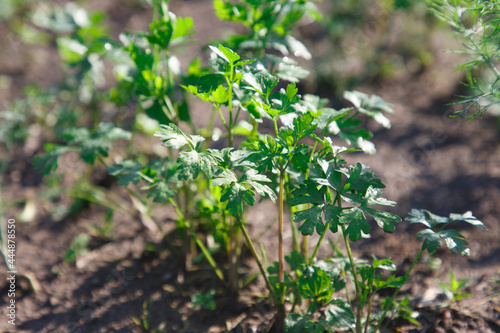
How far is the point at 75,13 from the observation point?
7.72 feet

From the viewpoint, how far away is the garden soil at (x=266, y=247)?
179cm

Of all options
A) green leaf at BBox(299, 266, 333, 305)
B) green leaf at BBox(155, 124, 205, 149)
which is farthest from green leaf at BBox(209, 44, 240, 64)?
green leaf at BBox(299, 266, 333, 305)

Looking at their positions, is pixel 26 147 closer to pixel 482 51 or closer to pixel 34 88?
pixel 34 88

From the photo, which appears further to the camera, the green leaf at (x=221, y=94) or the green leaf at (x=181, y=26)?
the green leaf at (x=181, y=26)

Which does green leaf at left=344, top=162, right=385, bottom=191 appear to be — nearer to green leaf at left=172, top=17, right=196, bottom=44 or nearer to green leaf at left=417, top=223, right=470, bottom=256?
green leaf at left=417, top=223, right=470, bottom=256

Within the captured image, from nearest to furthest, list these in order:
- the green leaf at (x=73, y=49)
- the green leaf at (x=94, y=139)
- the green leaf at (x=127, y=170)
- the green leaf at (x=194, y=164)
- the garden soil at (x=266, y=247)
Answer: the green leaf at (x=194, y=164), the green leaf at (x=127, y=170), the green leaf at (x=94, y=139), the garden soil at (x=266, y=247), the green leaf at (x=73, y=49)

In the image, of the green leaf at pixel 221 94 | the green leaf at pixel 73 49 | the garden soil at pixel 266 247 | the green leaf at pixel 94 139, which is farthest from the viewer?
the green leaf at pixel 73 49

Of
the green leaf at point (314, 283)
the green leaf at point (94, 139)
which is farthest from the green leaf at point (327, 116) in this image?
the green leaf at point (94, 139)

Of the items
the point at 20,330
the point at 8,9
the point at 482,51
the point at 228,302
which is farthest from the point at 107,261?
the point at 8,9

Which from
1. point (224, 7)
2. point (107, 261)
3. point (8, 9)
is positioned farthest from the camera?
point (8, 9)

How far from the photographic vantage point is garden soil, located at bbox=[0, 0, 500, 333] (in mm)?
1791

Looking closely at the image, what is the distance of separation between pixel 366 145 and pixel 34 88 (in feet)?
7.15

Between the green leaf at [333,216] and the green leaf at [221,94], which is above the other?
the green leaf at [221,94]

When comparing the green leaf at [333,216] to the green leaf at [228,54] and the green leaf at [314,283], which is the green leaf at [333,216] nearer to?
the green leaf at [314,283]
